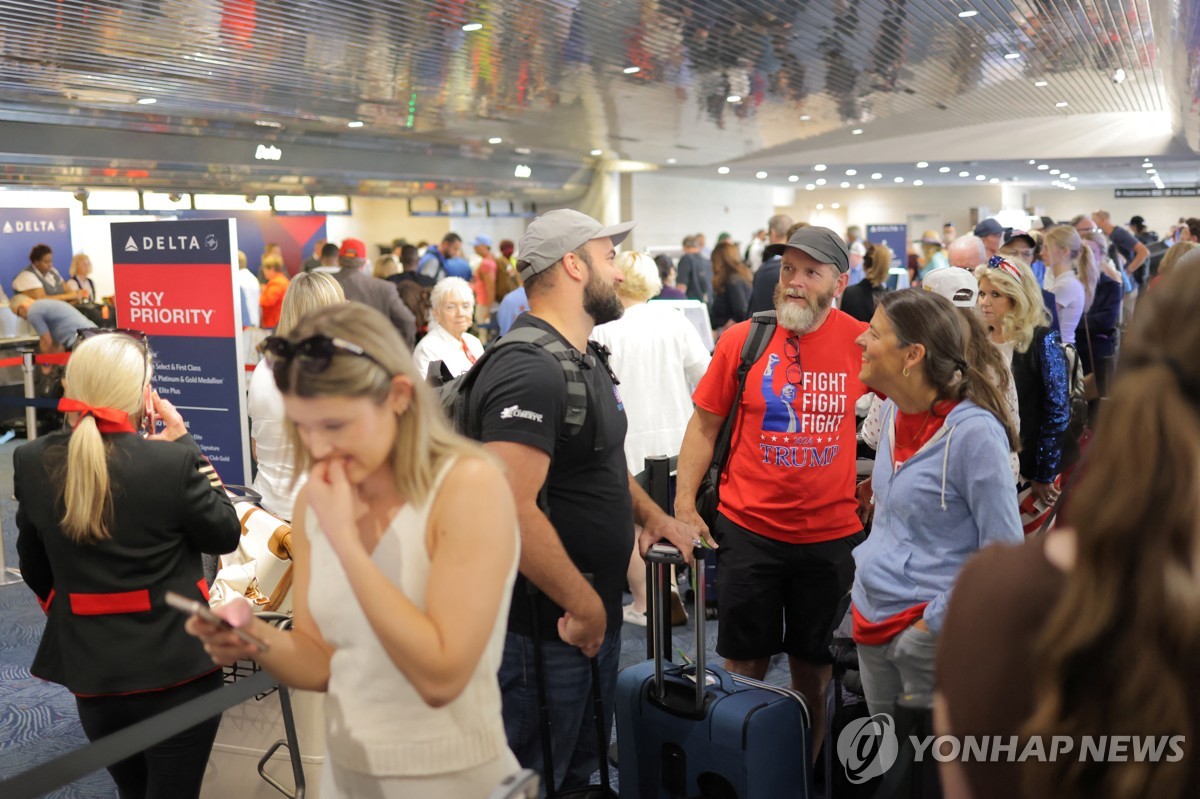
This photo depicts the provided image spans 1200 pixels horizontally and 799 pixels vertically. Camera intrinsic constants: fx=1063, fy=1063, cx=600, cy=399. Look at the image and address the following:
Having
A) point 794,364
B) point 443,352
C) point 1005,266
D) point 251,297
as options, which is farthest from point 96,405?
point 251,297

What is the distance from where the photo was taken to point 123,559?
2521 millimetres

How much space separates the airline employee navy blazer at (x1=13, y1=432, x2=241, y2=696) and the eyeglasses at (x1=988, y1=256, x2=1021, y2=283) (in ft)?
10.1

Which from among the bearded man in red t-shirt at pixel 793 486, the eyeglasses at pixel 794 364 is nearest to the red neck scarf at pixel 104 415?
the bearded man in red t-shirt at pixel 793 486

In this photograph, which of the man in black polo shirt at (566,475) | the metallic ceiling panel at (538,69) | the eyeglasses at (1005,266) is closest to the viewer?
the man in black polo shirt at (566,475)

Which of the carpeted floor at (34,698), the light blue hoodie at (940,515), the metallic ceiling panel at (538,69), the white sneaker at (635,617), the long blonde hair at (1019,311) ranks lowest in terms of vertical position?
the carpeted floor at (34,698)

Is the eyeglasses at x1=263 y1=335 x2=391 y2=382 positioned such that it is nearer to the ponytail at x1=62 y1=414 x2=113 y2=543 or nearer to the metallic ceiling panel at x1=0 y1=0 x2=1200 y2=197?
the ponytail at x1=62 y1=414 x2=113 y2=543

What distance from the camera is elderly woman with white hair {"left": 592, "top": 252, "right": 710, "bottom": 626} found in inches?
199

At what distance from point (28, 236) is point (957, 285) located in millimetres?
12205

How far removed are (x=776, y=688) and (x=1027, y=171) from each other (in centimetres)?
2491

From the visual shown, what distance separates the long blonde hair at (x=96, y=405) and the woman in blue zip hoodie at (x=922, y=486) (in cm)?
181

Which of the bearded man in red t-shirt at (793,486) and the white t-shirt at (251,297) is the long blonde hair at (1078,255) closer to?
the bearded man in red t-shirt at (793,486)

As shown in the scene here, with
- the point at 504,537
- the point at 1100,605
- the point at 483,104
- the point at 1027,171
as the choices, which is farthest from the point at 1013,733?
the point at 1027,171

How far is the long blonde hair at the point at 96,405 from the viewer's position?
242 centimetres

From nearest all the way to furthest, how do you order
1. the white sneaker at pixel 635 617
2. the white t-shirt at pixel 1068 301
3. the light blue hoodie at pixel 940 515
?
the light blue hoodie at pixel 940 515 < the white sneaker at pixel 635 617 < the white t-shirt at pixel 1068 301
